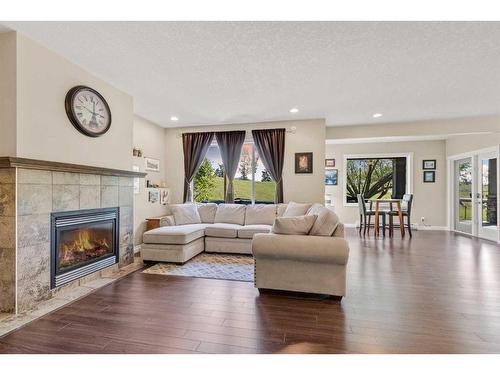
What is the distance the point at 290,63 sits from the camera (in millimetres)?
2961

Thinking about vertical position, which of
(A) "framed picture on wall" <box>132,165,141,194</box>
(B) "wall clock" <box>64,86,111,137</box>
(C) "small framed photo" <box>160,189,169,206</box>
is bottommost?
(C) "small framed photo" <box>160,189,169,206</box>

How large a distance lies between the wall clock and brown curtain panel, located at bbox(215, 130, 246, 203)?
2.56 metres

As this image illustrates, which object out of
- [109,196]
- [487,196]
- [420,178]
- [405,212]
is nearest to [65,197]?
[109,196]

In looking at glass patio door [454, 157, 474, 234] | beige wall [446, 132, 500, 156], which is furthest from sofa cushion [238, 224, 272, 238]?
glass patio door [454, 157, 474, 234]

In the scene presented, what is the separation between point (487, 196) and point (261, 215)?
5233 millimetres

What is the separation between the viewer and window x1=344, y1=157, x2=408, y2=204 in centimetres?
770

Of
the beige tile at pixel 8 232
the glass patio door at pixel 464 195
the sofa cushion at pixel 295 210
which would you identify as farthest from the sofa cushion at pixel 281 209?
the glass patio door at pixel 464 195

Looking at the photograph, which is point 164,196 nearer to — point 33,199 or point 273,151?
point 273,151

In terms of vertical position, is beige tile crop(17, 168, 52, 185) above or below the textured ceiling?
below

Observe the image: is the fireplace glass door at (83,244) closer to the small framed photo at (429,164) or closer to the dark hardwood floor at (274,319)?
the dark hardwood floor at (274,319)

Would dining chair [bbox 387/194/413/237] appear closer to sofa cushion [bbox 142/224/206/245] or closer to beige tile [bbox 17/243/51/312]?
sofa cushion [bbox 142/224/206/245]

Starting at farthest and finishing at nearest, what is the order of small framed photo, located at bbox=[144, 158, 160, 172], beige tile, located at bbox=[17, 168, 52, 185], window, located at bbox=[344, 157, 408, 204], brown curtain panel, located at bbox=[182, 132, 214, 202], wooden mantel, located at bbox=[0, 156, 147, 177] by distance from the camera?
window, located at bbox=[344, 157, 408, 204], brown curtain panel, located at bbox=[182, 132, 214, 202], small framed photo, located at bbox=[144, 158, 160, 172], beige tile, located at bbox=[17, 168, 52, 185], wooden mantel, located at bbox=[0, 156, 147, 177]
